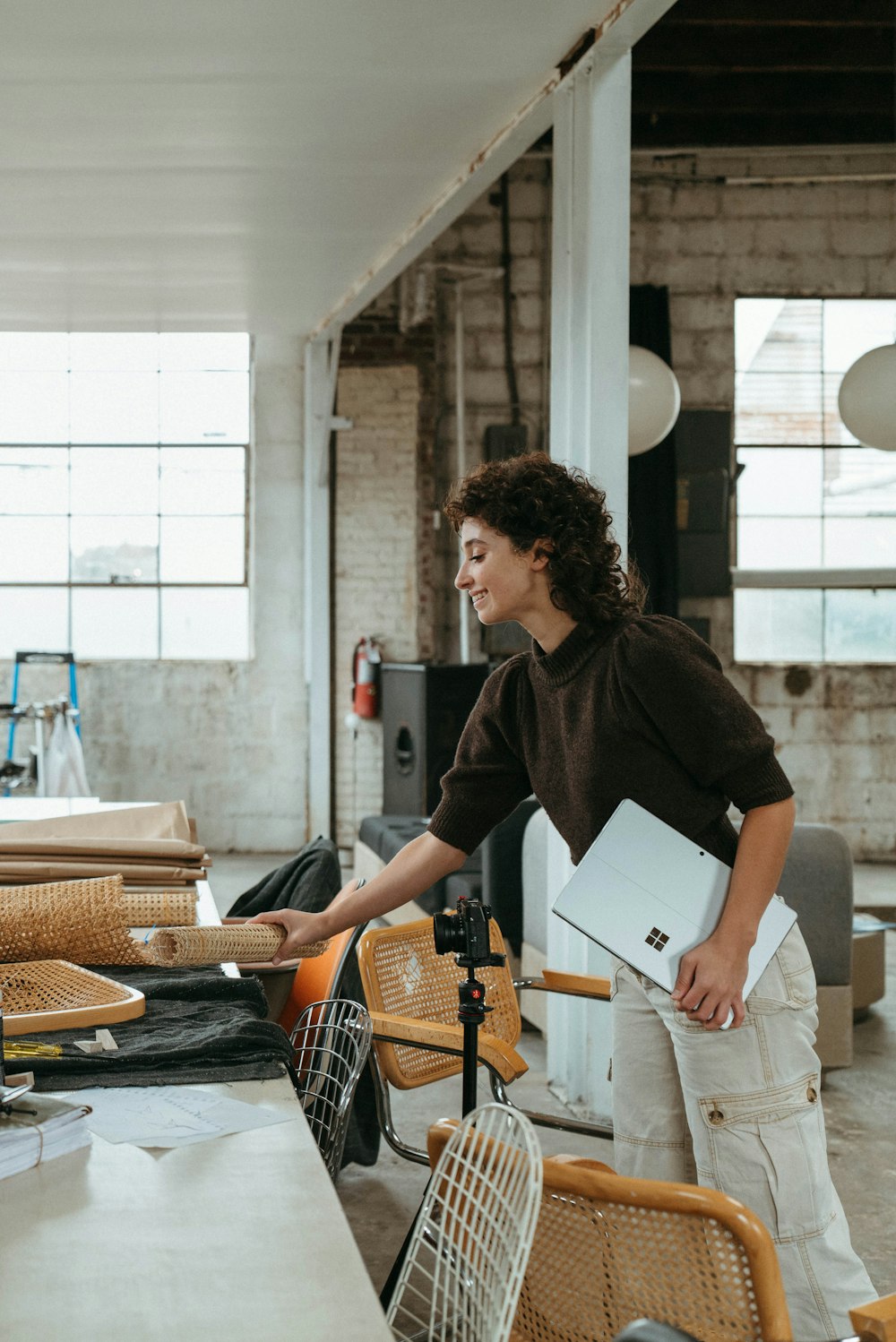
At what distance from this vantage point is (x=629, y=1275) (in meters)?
1.28

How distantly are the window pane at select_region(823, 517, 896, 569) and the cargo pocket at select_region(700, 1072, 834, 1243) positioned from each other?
7326 millimetres

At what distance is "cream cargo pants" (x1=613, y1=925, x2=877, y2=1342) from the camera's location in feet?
5.42

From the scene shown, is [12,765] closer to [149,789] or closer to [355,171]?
[149,789]

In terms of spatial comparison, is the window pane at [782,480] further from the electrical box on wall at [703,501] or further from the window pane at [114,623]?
the window pane at [114,623]

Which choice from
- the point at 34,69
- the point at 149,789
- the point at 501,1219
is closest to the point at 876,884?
the point at 149,789

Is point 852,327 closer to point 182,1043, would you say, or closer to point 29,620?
point 29,620

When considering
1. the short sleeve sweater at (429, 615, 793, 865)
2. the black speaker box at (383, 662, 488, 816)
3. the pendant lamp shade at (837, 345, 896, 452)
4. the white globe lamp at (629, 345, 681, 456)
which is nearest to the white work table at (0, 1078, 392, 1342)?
the short sleeve sweater at (429, 615, 793, 865)

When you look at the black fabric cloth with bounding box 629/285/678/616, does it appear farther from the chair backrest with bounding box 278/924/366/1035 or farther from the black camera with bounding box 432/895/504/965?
the black camera with bounding box 432/895/504/965

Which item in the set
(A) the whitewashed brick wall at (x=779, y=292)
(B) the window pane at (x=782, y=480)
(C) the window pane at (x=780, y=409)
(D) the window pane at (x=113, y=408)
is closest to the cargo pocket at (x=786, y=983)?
(A) the whitewashed brick wall at (x=779, y=292)

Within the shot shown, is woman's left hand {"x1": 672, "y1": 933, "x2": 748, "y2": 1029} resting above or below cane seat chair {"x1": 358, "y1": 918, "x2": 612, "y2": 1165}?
above

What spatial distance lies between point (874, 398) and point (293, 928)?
3699 millimetres

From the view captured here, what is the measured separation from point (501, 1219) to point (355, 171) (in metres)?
4.32

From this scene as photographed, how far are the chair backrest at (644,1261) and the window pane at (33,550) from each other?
758cm

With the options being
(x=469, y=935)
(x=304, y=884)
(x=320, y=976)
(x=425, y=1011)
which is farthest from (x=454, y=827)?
(x=304, y=884)
